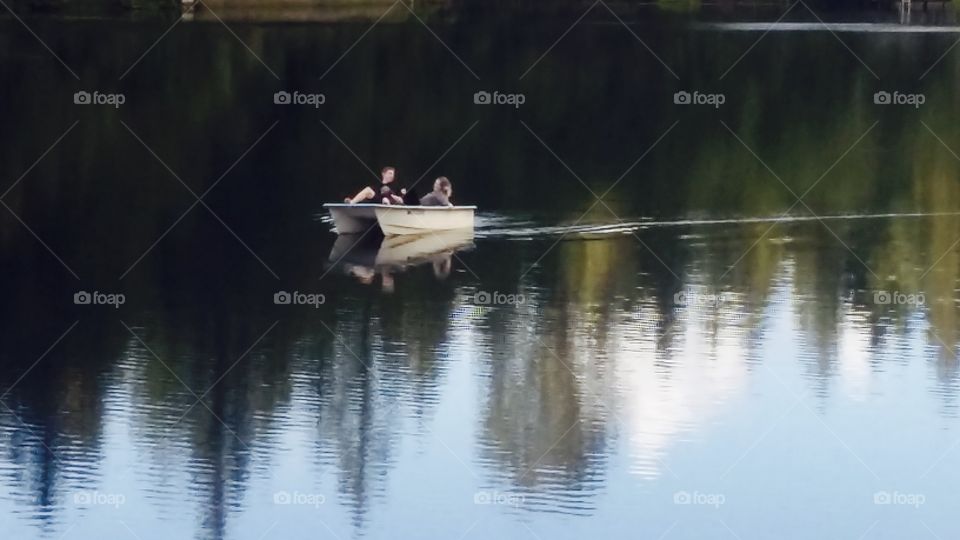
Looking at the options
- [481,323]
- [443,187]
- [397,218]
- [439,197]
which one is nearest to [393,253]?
[397,218]

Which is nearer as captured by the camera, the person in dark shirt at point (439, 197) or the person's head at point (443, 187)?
the person in dark shirt at point (439, 197)

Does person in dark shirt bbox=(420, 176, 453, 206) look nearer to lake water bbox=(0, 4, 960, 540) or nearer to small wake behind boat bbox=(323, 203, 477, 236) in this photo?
small wake behind boat bbox=(323, 203, 477, 236)

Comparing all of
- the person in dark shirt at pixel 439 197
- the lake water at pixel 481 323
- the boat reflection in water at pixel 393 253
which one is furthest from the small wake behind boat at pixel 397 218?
the lake water at pixel 481 323

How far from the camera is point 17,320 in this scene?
16656mm

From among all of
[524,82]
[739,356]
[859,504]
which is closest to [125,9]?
[524,82]

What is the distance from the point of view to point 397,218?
2166 centimetres

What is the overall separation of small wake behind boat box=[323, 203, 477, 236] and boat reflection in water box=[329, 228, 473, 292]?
0.30ft

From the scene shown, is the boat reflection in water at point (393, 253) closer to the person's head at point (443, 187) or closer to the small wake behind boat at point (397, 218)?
the small wake behind boat at point (397, 218)

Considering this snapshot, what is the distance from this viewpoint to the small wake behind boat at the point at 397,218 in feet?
70.7

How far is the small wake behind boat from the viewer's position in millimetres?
21562

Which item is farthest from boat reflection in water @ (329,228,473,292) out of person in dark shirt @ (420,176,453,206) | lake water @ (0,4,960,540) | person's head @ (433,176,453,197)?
person's head @ (433,176,453,197)

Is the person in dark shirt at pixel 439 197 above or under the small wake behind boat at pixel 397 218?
above

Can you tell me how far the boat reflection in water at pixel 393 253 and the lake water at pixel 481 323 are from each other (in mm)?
83

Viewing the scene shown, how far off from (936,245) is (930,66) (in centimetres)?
2236
